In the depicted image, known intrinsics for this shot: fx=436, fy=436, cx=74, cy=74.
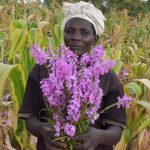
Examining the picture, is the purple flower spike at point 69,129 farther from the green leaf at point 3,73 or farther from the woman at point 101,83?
the green leaf at point 3,73

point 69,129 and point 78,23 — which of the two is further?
point 78,23

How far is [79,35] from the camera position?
142cm

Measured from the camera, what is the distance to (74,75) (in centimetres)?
107

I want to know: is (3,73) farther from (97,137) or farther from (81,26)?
(97,137)

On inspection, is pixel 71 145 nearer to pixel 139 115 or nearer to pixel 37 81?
pixel 37 81

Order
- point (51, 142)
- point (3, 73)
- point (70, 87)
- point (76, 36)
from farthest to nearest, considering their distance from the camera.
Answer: point (3, 73)
point (76, 36)
point (51, 142)
point (70, 87)

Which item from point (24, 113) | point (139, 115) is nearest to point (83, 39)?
point (24, 113)

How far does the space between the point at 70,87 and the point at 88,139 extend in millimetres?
210

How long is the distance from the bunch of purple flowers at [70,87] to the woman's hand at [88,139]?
0.04 meters

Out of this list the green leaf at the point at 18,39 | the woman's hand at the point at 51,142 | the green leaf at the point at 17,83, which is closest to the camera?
the woman's hand at the point at 51,142

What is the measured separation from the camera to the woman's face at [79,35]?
1.41m

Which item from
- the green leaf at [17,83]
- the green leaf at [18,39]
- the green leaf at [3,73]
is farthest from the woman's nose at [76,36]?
the green leaf at [18,39]

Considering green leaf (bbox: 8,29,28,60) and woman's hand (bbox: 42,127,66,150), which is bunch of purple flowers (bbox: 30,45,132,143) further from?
green leaf (bbox: 8,29,28,60)

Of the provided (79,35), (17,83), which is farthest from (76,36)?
(17,83)
